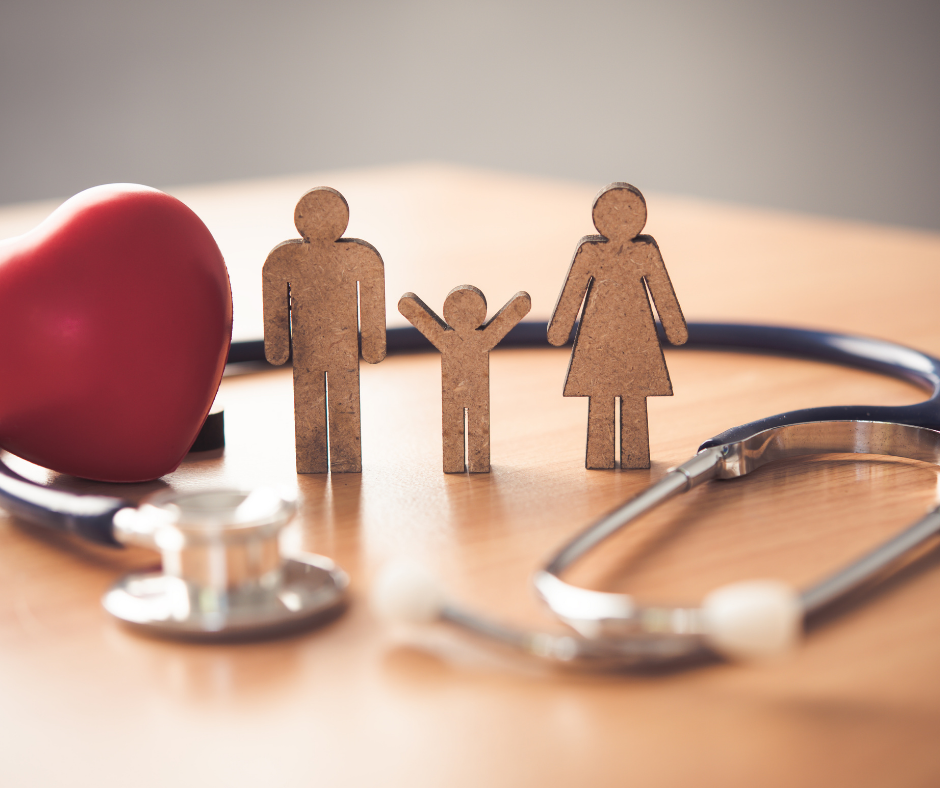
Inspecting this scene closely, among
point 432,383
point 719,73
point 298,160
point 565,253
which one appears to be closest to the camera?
point 432,383

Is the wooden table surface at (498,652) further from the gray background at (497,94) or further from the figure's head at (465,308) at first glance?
the gray background at (497,94)

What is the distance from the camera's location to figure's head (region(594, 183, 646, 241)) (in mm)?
564

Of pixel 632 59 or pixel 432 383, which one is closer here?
pixel 432 383

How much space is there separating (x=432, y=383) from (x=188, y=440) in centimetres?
23

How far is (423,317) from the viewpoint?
57 cm

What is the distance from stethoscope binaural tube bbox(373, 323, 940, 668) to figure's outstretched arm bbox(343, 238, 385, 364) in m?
0.18

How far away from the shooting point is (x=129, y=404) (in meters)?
0.55

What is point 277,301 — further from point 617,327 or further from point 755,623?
point 755,623

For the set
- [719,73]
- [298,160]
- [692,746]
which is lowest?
[692,746]

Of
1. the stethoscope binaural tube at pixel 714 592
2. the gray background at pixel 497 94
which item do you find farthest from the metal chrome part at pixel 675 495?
the gray background at pixel 497 94

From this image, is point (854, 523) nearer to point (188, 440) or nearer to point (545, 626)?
point (545, 626)

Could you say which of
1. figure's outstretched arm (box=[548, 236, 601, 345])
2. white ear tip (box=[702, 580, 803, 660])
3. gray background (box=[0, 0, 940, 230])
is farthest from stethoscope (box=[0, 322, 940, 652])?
gray background (box=[0, 0, 940, 230])

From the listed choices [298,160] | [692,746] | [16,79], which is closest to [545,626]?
[692,746]

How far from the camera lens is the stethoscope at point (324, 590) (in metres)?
0.34
